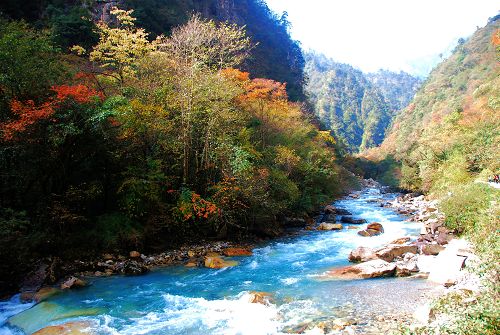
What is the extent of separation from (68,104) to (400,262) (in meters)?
15.3

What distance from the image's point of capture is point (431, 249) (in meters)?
16.3

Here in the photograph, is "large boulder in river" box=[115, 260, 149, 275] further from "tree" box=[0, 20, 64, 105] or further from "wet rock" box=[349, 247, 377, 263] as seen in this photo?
"wet rock" box=[349, 247, 377, 263]

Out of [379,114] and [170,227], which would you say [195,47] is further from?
[379,114]

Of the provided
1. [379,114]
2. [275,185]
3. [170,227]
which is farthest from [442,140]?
[379,114]

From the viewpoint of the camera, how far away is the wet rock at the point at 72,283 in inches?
518

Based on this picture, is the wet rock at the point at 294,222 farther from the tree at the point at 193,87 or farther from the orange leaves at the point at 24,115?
the orange leaves at the point at 24,115

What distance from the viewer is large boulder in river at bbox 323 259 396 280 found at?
46.0 ft

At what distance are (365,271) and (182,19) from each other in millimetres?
38891

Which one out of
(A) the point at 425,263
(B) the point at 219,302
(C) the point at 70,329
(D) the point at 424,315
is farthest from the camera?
(A) the point at 425,263

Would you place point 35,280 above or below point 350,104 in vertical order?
below

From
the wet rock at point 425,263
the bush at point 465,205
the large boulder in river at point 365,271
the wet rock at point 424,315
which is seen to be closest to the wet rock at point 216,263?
the large boulder in river at point 365,271

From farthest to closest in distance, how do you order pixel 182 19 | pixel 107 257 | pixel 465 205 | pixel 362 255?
pixel 182 19, pixel 465 205, pixel 362 255, pixel 107 257

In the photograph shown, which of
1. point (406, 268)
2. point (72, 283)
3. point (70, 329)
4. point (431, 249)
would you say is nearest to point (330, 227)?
point (431, 249)

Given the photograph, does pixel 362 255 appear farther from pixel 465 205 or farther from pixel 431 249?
pixel 465 205
